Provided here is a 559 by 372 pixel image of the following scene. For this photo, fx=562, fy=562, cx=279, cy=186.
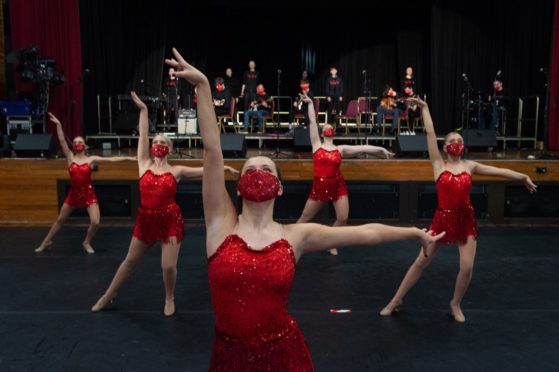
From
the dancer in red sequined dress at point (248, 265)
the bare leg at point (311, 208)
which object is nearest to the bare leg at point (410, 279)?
the bare leg at point (311, 208)

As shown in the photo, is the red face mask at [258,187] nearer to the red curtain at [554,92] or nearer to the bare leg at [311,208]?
the bare leg at [311,208]

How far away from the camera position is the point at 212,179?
6.67ft

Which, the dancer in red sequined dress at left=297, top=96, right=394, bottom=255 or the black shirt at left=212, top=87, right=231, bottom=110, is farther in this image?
the black shirt at left=212, top=87, right=231, bottom=110

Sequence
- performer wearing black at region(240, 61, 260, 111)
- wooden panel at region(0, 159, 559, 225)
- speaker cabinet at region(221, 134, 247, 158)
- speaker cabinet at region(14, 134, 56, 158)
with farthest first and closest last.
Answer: performer wearing black at region(240, 61, 260, 111) → speaker cabinet at region(221, 134, 247, 158) → speaker cabinet at region(14, 134, 56, 158) → wooden panel at region(0, 159, 559, 225)

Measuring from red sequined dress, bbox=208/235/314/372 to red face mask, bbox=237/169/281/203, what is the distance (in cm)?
17

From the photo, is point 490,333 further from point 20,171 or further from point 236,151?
point 20,171

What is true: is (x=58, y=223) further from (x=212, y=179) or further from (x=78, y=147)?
(x=212, y=179)

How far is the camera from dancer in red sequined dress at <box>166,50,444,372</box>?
194 centimetres

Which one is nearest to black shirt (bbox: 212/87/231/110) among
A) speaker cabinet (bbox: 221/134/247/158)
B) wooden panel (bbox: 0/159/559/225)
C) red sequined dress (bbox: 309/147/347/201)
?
speaker cabinet (bbox: 221/134/247/158)

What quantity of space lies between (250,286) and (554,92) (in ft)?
34.2

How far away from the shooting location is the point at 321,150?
675cm

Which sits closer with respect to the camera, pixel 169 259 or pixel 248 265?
pixel 248 265

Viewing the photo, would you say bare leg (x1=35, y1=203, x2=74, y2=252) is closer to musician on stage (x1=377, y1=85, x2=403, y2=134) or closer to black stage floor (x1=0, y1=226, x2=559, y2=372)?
black stage floor (x1=0, y1=226, x2=559, y2=372)

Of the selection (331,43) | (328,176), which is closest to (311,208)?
(328,176)
